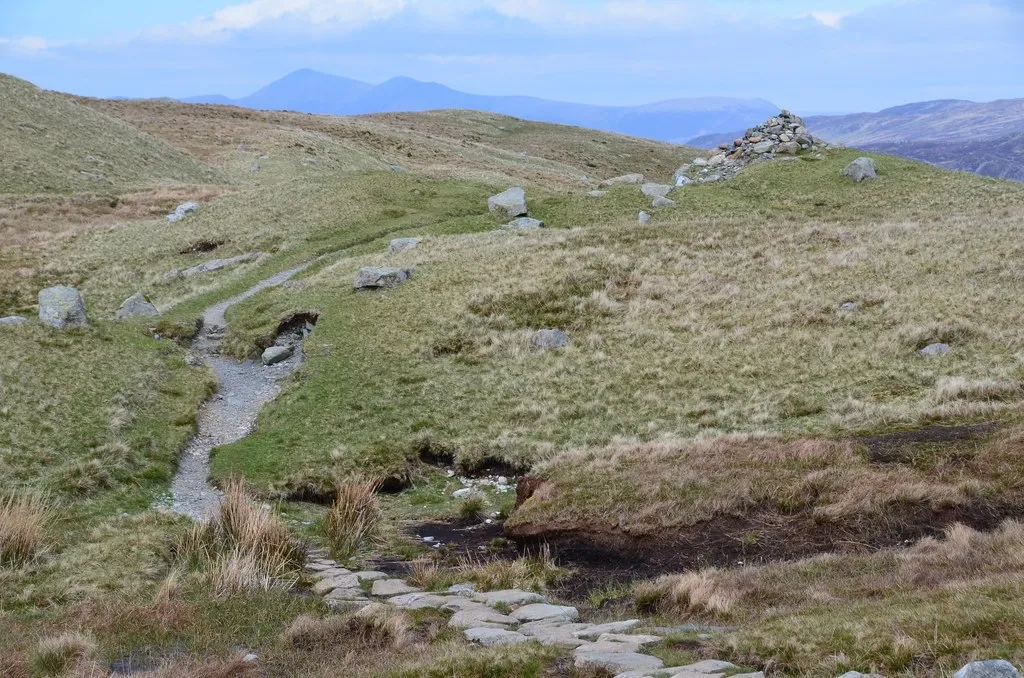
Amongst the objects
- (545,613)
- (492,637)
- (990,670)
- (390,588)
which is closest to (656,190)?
(390,588)

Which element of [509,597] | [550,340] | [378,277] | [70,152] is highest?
[70,152]

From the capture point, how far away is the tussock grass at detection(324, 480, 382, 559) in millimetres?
16578

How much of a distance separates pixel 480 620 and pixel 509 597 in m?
1.33

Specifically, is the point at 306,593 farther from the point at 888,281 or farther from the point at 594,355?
the point at 888,281

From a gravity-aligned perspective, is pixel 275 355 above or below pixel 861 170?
below

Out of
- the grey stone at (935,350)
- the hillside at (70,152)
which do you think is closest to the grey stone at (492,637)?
the grey stone at (935,350)

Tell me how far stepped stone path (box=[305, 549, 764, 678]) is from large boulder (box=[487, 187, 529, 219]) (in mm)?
39354

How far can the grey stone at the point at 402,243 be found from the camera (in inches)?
1756

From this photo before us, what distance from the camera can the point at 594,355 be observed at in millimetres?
28047

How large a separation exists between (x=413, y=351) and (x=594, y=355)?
22.7ft

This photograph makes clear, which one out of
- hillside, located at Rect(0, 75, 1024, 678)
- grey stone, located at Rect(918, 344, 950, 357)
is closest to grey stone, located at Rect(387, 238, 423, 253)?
hillside, located at Rect(0, 75, 1024, 678)

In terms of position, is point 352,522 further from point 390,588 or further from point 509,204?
point 509,204

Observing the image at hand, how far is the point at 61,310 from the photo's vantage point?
29.0 meters

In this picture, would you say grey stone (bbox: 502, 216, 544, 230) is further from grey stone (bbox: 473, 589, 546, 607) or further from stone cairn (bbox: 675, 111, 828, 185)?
grey stone (bbox: 473, 589, 546, 607)
